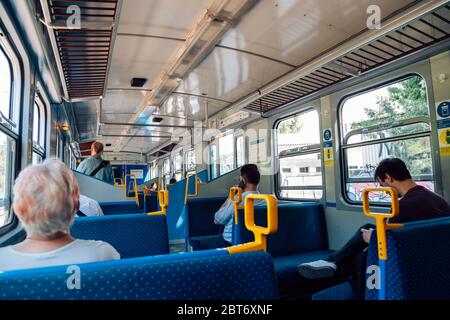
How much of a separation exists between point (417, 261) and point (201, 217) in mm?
3074

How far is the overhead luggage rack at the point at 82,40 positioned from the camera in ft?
5.98

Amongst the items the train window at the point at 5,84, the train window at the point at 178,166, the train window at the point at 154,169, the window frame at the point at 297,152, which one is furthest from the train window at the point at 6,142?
the train window at the point at 154,169

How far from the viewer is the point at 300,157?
14.2 feet

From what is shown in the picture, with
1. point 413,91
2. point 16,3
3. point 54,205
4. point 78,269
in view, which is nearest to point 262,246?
point 78,269

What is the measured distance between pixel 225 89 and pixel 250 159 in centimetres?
156

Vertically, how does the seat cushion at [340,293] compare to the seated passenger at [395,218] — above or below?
below

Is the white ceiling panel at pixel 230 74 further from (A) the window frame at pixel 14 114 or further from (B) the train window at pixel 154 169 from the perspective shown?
(B) the train window at pixel 154 169

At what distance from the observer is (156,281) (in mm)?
800

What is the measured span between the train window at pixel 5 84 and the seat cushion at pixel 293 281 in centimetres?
253

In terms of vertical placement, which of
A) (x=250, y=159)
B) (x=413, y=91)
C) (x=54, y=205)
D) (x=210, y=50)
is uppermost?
(x=210, y=50)

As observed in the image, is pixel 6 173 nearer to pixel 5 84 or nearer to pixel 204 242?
pixel 5 84

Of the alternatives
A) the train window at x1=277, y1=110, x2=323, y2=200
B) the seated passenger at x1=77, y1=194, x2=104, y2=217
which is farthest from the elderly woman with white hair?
the train window at x1=277, y1=110, x2=323, y2=200
